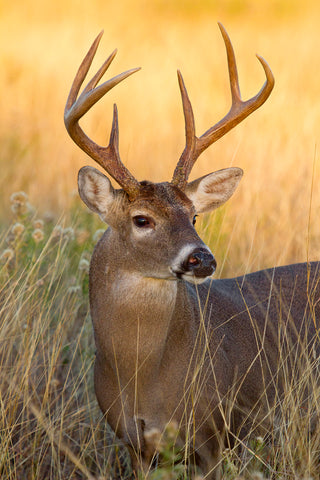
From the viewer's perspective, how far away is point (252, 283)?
5.22 meters

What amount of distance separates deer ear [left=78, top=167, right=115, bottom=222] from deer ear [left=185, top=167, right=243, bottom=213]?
509mm

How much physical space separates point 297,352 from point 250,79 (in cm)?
711

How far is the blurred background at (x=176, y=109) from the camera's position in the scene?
7141 millimetres

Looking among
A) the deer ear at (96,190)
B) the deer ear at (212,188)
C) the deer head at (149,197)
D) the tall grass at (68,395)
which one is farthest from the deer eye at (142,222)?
the tall grass at (68,395)

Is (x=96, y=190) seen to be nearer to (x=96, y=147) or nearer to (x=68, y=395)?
(x=96, y=147)

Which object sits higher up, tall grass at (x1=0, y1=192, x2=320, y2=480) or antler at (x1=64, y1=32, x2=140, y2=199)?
antler at (x1=64, y1=32, x2=140, y2=199)

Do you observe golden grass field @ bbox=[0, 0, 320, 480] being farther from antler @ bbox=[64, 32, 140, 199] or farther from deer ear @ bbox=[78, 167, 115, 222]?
antler @ bbox=[64, 32, 140, 199]

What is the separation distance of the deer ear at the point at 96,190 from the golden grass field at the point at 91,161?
0.72 metres

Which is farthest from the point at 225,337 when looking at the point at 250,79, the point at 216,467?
the point at 250,79

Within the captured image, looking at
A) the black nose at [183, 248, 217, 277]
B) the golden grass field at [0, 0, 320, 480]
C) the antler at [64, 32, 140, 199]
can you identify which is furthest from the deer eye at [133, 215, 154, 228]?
the golden grass field at [0, 0, 320, 480]

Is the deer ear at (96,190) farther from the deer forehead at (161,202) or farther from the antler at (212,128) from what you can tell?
the antler at (212,128)

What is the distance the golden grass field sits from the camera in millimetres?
4793

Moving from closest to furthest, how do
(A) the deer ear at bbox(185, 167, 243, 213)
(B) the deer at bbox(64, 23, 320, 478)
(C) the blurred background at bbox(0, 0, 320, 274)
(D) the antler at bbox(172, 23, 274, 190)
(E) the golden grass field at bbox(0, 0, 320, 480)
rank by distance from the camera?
(B) the deer at bbox(64, 23, 320, 478) < (D) the antler at bbox(172, 23, 274, 190) < (A) the deer ear at bbox(185, 167, 243, 213) < (E) the golden grass field at bbox(0, 0, 320, 480) < (C) the blurred background at bbox(0, 0, 320, 274)

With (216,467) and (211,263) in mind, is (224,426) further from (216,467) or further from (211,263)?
(211,263)
